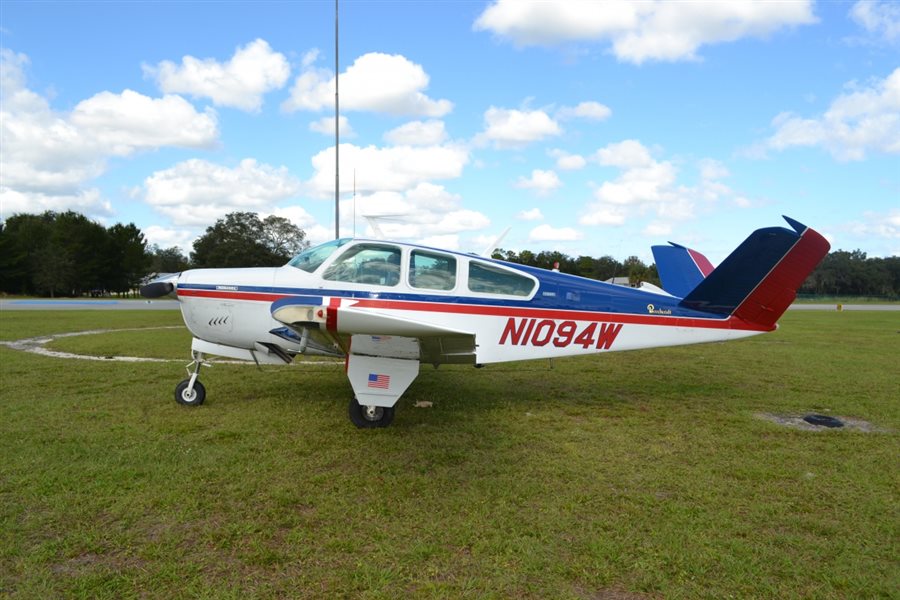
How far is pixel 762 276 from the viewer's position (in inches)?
259

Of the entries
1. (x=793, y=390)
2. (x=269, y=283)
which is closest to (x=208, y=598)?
(x=269, y=283)

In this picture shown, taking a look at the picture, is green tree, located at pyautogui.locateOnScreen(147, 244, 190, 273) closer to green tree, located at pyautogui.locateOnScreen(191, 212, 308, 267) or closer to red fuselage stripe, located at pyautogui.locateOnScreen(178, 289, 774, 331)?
green tree, located at pyautogui.locateOnScreen(191, 212, 308, 267)

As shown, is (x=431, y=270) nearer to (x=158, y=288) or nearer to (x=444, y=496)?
(x=444, y=496)

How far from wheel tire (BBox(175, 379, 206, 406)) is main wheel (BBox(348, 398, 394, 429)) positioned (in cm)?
213

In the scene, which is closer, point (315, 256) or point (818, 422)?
point (818, 422)

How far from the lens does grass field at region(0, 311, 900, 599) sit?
2891mm

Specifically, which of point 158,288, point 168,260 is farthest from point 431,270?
point 168,260

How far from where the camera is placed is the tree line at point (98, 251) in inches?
2473

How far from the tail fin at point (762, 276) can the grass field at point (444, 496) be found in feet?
4.30

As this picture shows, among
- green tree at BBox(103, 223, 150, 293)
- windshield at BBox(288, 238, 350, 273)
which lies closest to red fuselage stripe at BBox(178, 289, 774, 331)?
windshield at BBox(288, 238, 350, 273)

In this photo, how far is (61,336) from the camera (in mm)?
13945

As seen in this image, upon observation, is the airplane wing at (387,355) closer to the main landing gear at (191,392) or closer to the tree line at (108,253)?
the main landing gear at (191,392)

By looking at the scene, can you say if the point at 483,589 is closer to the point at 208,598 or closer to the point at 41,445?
the point at 208,598

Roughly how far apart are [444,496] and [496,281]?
297cm
